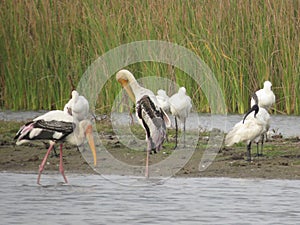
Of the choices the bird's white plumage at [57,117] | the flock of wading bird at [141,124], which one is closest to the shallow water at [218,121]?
the flock of wading bird at [141,124]

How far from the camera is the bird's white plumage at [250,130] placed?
11.7 metres

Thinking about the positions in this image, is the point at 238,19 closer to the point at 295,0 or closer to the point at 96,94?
the point at 295,0

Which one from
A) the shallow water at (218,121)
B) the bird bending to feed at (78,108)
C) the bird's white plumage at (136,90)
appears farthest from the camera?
the shallow water at (218,121)

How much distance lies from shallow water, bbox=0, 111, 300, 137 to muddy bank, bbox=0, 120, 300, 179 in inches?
41.5

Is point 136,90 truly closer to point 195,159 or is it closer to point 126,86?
point 126,86

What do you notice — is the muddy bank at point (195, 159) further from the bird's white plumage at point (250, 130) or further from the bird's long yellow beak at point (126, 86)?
the bird's long yellow beak at point (126, 86)

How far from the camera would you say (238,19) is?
16359 millimetres

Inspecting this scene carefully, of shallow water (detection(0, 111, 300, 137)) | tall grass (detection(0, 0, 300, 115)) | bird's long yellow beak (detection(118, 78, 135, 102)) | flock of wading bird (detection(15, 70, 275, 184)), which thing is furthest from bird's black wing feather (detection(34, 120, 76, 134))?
tall grass (detection(0, 0, 300, 115))

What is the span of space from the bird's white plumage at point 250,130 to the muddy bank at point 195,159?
26 cm

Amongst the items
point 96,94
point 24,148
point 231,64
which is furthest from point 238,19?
point 24,148

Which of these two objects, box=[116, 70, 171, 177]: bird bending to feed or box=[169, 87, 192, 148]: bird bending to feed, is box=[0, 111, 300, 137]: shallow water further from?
box=[116, 70, 171, 177]: bird bending to feed

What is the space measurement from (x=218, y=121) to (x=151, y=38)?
186 cm

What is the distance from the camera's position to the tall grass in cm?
1628

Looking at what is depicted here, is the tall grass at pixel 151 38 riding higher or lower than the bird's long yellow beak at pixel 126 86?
higher
